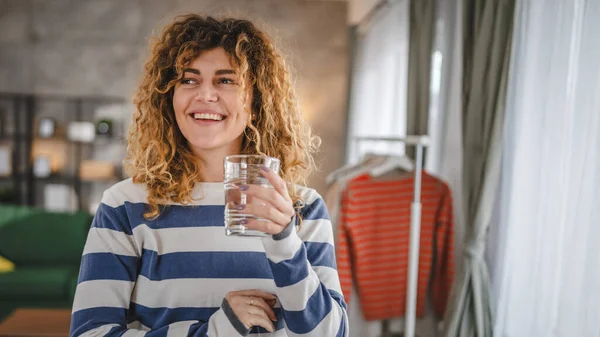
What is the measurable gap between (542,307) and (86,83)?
5050mm

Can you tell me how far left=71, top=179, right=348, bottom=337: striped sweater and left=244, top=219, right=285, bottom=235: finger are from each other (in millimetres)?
156

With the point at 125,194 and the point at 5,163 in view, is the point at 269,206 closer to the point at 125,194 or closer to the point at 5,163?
the point at 125,194

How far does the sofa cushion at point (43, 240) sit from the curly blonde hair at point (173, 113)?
3228 mm

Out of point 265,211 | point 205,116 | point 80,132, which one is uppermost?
point 205,116

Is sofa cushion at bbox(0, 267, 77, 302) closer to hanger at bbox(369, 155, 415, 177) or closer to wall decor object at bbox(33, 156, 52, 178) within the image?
wall decor object at bbox(33, 156, 52, 178)

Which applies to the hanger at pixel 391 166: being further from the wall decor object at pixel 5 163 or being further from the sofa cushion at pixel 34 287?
the wall decor object at pixel 5 163

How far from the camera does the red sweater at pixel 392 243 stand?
2.37 m

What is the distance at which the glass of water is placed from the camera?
81cm

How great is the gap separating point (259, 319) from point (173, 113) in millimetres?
505

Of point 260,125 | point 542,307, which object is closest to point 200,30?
point 260,125

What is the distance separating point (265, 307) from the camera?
94 cm

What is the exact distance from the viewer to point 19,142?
557cm

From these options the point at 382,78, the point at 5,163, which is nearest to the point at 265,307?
the point at 382,78

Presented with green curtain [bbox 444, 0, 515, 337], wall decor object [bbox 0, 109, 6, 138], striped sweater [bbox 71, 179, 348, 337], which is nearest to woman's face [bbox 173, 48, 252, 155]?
striped sweater [bbox 71, 179, 348, 337]
